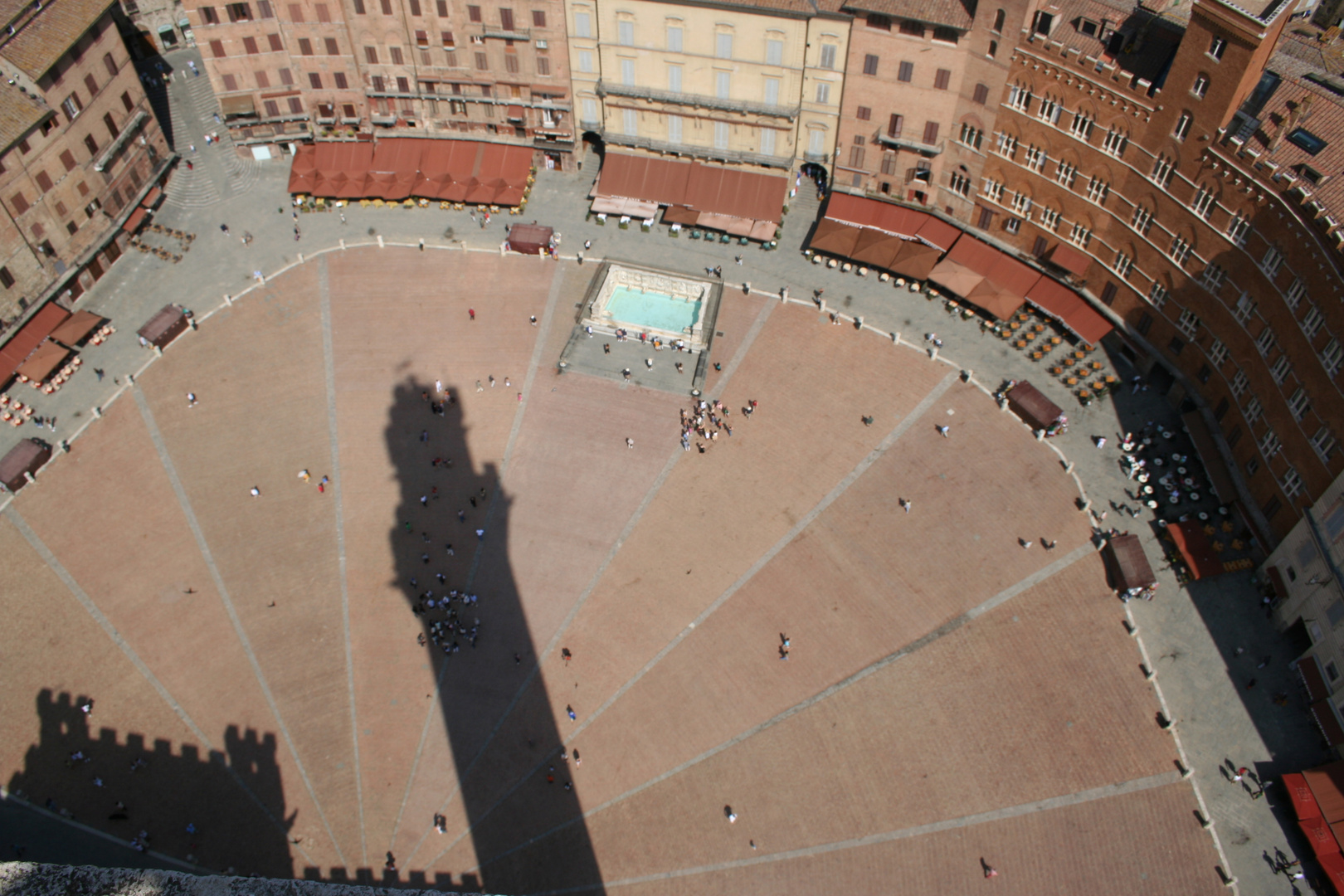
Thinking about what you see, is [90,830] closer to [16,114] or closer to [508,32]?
[16,114]

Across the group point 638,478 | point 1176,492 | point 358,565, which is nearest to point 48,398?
point 358,565

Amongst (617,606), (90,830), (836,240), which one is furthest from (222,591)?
(836,240)

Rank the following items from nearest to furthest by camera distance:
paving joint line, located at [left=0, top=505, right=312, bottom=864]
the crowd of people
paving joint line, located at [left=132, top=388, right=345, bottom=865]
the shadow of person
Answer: the shadow of person < paving joint line, located at [left=0, top=505, right=312, bottom=864] < paving joint line, located at [left=132, top=388, right=345, bottom=865] < the crowd of people

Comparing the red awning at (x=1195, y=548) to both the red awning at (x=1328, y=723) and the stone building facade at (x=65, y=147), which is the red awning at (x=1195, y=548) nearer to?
the red awning at (x=1328, y=723)

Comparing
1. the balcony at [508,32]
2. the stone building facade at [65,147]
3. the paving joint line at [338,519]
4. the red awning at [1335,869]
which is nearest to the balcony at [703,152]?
the balcony at [508,32]

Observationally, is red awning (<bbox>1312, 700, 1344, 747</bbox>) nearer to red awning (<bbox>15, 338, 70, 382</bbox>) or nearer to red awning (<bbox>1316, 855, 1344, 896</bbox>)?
red awning (<bbox>1316, 855, 1344, 896</bbox>)

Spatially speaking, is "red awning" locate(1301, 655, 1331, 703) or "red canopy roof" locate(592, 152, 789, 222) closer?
"red awning" locate(1301, 655, 1331, 703)

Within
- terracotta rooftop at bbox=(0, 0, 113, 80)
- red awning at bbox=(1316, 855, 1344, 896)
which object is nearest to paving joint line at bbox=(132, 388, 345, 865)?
terracotta rooftop at bbox=(0, 0, 113, 80)

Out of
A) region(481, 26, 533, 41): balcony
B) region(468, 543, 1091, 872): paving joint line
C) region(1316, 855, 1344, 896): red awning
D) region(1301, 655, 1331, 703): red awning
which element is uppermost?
region(481, 26, 533, 41): balcony
